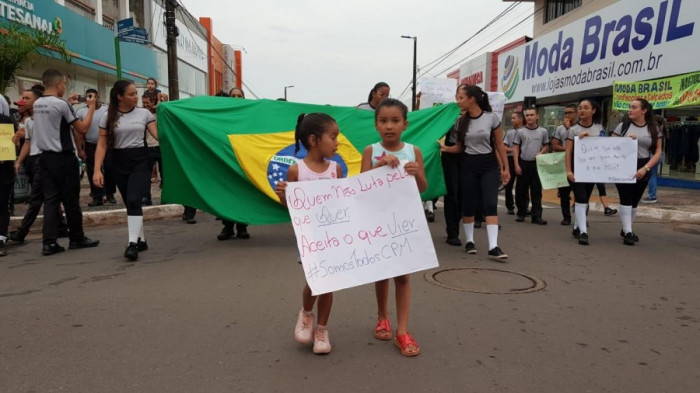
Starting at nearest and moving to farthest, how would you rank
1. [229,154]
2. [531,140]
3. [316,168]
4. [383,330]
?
[316,168], [383,330], [229,154], [531,140]

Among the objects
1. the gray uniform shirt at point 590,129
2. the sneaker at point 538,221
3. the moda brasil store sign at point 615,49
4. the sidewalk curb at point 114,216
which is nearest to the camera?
the gray uniform shirt at point 590,129

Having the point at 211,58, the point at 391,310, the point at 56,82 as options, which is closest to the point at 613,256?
the point at 391,310

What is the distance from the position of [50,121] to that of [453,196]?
4540 millimetres

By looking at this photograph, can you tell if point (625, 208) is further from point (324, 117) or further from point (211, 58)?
point (211, 58)

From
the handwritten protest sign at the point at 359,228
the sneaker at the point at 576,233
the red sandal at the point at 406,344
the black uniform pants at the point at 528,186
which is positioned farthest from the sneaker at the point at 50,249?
the black uniform pants at the point at 528,186

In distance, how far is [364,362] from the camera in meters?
3.02

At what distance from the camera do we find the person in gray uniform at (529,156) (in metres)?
8.37

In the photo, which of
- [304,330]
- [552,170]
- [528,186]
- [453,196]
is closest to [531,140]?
[552,170]

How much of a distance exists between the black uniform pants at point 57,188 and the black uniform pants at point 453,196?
13.9 feet

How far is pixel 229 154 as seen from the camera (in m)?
6.23

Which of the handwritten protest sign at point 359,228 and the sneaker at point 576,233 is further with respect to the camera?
the sneaker at point 576,233

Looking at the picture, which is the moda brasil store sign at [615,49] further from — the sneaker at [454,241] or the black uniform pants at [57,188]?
the black uniform pants at [57,188]

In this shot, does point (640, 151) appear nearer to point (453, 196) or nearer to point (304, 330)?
point (453, 196)

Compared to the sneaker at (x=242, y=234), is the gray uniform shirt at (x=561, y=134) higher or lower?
higher
